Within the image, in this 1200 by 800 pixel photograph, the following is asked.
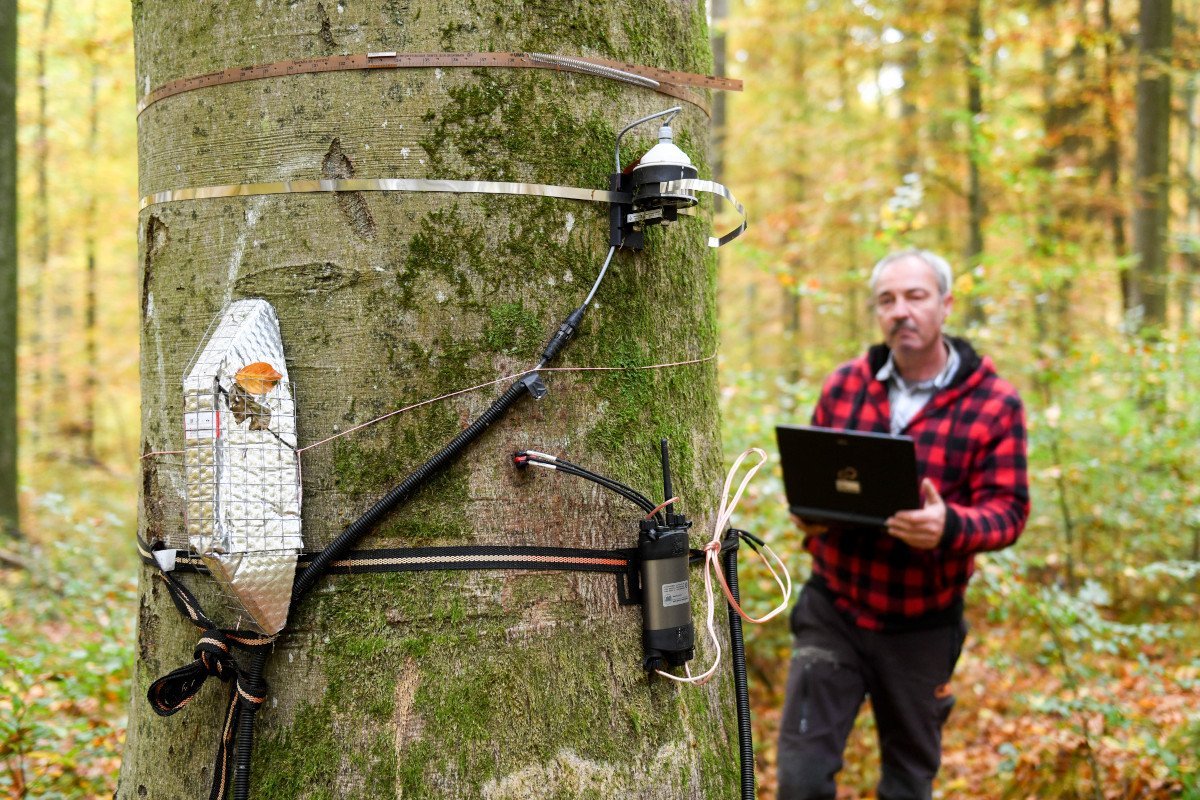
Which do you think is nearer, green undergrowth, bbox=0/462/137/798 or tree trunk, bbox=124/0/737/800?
tree trunk, bbox=124/0/737/800

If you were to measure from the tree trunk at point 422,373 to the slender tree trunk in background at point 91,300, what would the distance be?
678 inches

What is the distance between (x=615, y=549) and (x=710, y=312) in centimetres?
62

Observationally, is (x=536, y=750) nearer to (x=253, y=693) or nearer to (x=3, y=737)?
(x=253, y=693)

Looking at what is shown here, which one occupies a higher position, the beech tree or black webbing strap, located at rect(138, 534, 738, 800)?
the beech tree

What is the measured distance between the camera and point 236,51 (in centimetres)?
164

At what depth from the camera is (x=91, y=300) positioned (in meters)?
17.8

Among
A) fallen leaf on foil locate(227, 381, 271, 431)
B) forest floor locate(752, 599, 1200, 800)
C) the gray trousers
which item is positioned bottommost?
forest floor locate(752, 599, 1200, 800)

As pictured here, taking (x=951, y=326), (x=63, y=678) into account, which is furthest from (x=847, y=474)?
(x=951, y=326)

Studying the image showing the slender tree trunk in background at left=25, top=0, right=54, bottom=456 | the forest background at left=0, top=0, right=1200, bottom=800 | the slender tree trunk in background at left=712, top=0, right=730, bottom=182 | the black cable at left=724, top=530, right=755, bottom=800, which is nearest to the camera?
the black cable at left=724, top=530, right=755, bottom=800

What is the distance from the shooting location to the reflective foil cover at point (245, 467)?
1.44 m

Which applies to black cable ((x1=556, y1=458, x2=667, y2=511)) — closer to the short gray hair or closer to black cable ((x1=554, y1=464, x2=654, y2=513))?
black cable ((x1=554, y1=464, x2=654, y2=513))

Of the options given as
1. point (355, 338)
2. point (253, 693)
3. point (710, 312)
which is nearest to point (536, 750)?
point (253, 693)

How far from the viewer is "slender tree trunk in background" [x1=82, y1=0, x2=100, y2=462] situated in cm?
1672

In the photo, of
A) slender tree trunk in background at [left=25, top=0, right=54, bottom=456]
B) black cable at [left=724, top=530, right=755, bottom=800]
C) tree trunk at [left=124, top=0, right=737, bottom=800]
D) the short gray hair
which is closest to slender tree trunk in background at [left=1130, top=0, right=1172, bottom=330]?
the short gray hair
